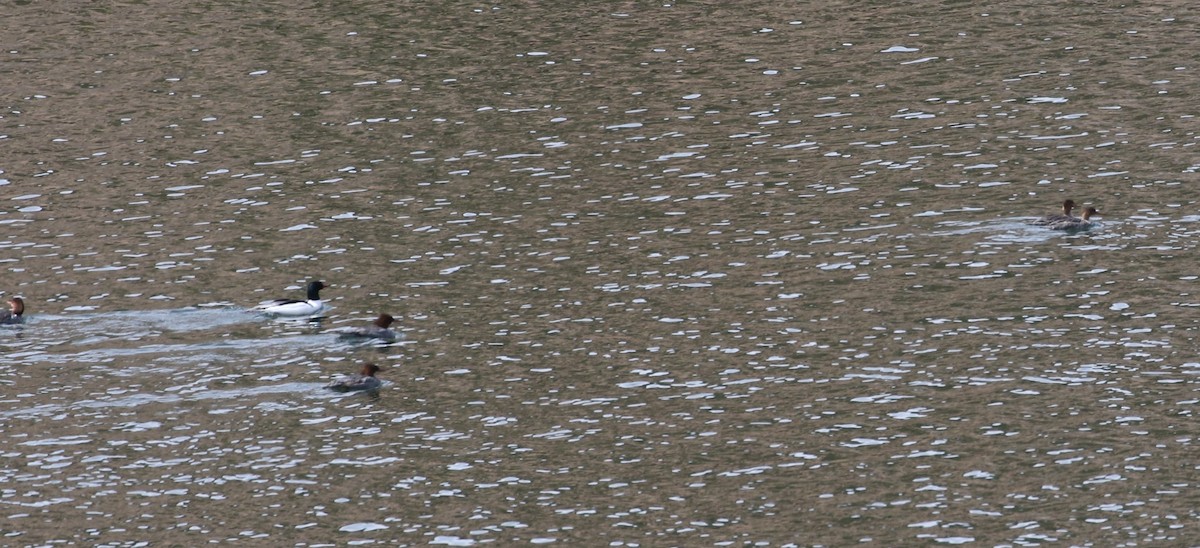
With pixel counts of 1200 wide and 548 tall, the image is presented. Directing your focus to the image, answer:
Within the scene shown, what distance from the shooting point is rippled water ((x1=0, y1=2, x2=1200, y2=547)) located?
29688 mm

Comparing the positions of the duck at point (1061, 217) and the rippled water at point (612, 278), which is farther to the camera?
the duck at point (1061, 217)

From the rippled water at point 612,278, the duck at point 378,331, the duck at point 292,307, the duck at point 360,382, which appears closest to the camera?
the rippled water at point 612,278

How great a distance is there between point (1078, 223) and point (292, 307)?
58.9 feet

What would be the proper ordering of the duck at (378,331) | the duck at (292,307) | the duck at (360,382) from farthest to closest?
the duck at (292,307) → the duck at (378,331) → the duck at (360,382)

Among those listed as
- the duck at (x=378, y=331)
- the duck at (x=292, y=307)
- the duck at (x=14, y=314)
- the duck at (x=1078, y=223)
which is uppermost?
the duck at (x=14, y=314)

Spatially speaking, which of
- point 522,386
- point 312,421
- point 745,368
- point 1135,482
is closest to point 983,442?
point 1135,482

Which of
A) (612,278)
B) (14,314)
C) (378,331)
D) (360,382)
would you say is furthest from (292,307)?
(612,278)

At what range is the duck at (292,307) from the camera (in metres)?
38.3

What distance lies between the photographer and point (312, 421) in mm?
33031

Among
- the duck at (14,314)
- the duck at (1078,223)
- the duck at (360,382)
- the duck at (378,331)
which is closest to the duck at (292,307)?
the duck at (378,331)

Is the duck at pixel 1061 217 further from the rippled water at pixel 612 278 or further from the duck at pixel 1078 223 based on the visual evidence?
the rippled water at pixel 612 278

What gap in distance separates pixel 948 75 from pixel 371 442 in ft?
95.8

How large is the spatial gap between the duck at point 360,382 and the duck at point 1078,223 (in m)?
16.6

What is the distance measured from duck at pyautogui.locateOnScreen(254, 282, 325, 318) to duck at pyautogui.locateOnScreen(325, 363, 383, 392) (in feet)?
14.5
